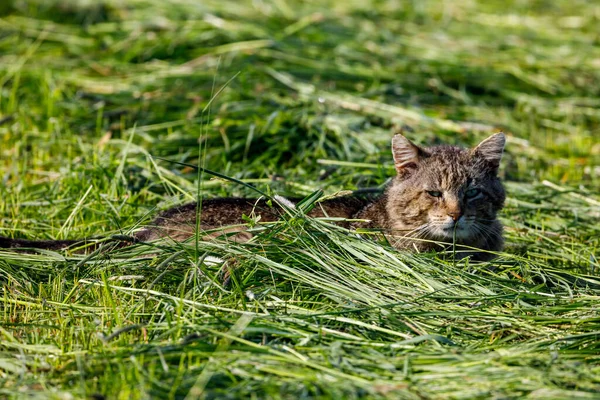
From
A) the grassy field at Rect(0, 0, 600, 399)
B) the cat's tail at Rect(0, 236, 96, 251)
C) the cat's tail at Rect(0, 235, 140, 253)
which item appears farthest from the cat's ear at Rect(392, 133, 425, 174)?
the cat's tail at Rect(0, 236, 96, 251)

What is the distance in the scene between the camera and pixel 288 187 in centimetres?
490

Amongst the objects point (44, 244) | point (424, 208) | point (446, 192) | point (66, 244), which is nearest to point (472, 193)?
point (446, 192)

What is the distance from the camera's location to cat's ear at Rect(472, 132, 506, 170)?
4.32m

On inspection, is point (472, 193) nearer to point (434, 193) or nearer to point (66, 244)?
point (434, 193)

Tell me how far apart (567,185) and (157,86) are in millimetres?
3151

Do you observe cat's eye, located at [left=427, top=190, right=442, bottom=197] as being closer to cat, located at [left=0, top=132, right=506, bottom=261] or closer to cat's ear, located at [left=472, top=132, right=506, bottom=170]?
cat, located at [left=0, top=132, right=506, bottom=261]

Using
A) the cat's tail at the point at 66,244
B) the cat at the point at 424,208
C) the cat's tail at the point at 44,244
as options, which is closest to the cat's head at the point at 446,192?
the cat at the point at 424,208

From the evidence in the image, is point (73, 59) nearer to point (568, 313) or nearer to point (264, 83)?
point (264, 83)

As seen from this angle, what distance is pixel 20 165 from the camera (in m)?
5.37

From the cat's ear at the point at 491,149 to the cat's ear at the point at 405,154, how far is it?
296 mm

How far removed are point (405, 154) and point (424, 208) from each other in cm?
33

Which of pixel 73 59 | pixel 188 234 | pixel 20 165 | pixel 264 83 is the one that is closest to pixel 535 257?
pixel 188 234

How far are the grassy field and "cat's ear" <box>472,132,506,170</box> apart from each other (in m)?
0.52

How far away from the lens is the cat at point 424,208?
4117 millimetres
